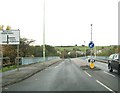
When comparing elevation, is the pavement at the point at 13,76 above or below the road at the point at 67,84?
above

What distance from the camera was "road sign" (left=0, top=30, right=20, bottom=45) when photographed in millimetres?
26062

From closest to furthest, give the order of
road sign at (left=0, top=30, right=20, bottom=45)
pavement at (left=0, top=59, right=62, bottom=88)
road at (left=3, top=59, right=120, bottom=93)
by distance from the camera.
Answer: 1. road at (left=3, top=59, right=120, bottom=93)
2. pavement at (left=0, top=59, right=62, bottom=88)
3. road sign at (left=0, top=30, right=20, bottom=45)

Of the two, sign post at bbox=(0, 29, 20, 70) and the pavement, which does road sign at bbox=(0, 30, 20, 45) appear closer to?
sign post at bbox=(0, 29, 20, 70)

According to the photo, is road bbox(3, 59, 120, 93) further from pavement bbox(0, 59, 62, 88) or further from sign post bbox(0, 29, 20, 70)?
sign post bbox(0, 29, 20, 70)

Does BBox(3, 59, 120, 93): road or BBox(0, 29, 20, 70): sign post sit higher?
BBox(0, 29, 20, 70): sign post

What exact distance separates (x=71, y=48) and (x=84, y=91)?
559ft

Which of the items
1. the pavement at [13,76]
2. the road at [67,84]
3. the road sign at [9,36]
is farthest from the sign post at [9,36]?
the road at [67,84]

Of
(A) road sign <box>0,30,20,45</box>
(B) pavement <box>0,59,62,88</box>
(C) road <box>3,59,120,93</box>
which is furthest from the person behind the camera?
(A) road sign <box>0,30,20,45</box>

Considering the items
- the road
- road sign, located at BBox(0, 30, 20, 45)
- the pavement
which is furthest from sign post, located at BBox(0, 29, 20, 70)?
the road

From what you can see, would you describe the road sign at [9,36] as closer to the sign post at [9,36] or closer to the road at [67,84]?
the sign post at [9,36]

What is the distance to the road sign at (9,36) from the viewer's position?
85.5ft

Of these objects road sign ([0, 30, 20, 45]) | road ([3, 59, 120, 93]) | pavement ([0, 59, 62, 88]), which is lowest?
road ([3, 59, 120, 93])

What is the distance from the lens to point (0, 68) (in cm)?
2641

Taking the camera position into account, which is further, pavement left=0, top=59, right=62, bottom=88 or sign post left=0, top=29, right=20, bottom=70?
sign post left=0, top=29, right=20, bottom=70
